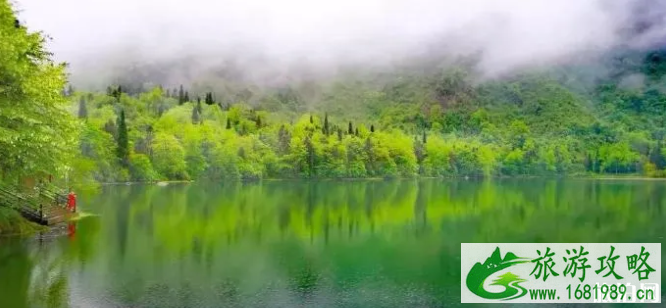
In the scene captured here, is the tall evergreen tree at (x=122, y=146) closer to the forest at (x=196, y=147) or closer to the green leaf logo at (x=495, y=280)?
the forest at (x=196, y=147)

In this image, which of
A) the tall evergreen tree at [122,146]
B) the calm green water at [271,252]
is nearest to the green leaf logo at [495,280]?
the calm green water at [271,252]

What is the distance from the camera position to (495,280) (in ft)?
76.3

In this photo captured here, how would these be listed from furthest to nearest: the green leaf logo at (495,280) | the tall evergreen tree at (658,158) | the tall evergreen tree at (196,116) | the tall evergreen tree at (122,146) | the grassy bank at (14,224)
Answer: the tall evergreen tree at (658,158) < the tall evergreen tree at (196,116) < the tall evergreen tree at (122,146) < the grassy bank at (14,224) < the green leaf logo at (495,280)

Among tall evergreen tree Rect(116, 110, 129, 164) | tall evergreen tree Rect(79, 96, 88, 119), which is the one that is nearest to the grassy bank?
tall evergreen tree Rect(116, 110, 129, 164)

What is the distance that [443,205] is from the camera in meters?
64.4

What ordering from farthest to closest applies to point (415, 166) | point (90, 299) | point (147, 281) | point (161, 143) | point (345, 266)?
point (415, 166) < point (161, 143) < point (345, 266) < point (147, 281) < point (90, 299)

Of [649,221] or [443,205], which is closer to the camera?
[649,221]

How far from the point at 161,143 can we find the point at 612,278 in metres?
112

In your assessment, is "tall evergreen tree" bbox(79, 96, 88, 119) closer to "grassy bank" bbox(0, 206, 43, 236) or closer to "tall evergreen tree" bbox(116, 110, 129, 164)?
"tall evergreen tree" bbox(116, 110, 129, 164)

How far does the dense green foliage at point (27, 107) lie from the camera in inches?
1153

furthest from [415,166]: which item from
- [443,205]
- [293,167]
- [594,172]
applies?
[443,205]

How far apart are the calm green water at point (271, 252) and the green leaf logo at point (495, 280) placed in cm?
80

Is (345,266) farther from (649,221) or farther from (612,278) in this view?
(649,221)

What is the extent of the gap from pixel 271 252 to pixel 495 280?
12537 mm
